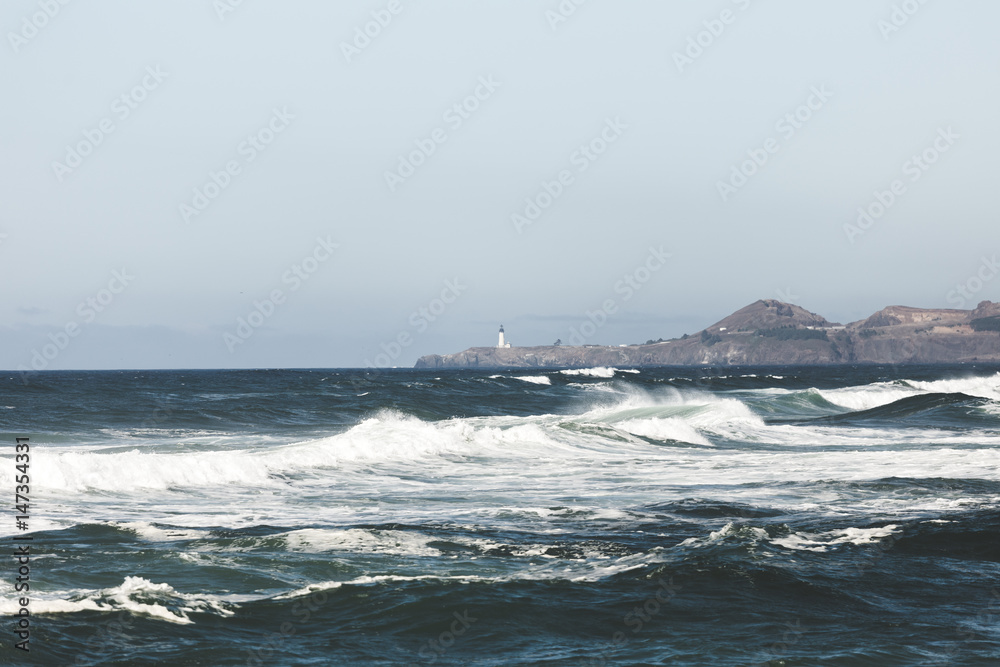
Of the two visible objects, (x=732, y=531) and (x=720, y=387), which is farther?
(x=720, y=387)

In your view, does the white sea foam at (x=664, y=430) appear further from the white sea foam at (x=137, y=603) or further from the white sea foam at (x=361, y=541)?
the white sea foam at (x=137, y=603)

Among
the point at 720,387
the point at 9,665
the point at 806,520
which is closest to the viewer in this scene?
the point at 9,665

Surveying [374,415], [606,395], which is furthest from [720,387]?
[374,415]

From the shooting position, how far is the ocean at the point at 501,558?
7879 mm

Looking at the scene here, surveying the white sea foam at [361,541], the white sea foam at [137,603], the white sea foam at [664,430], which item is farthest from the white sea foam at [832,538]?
the white sea foam at [664,430]

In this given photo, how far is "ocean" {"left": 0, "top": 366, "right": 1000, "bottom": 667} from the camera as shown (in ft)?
25.8

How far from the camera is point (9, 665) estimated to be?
23.4ft

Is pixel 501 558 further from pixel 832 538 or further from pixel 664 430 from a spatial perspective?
pixel 664 430

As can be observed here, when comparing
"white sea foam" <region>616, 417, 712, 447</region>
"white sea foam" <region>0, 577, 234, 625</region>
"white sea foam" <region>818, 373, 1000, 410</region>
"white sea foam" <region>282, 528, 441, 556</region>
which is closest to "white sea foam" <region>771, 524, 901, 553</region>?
"white sea foam" <region>282, 528, 441, 556</region>

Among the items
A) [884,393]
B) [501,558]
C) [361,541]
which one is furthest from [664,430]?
[884,393]

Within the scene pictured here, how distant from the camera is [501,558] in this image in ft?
36.3

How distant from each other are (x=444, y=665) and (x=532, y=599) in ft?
6.05

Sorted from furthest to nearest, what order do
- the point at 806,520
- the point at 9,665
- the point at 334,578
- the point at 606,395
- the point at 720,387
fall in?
1. the point at 720,387
2. the point at 606,395
3. the point at 806,520
4. the point at 334,578
5. the point at 9,665

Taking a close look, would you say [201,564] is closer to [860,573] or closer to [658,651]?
[658,651]
